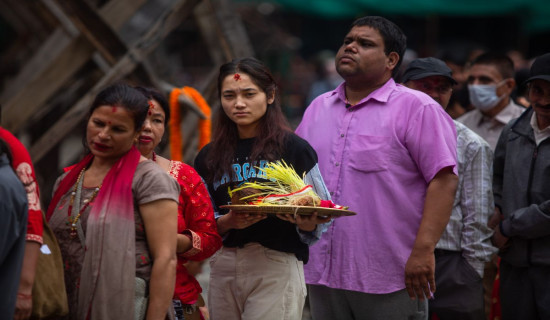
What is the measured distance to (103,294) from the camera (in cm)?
286

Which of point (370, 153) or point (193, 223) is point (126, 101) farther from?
point (370, 153)

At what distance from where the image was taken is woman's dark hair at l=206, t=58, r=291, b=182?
3.63m

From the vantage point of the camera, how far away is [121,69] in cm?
641

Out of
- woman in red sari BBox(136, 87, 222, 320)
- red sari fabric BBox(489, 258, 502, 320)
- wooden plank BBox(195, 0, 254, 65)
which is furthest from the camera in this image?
wooden plank BBox(195, 0, 254, 65)

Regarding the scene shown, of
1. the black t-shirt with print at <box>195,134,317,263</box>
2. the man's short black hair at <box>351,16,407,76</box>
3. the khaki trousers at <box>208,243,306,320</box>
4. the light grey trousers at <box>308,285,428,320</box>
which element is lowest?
the light grey trousers at <box>308,285,428,320</box>

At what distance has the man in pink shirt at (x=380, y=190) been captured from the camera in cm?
371

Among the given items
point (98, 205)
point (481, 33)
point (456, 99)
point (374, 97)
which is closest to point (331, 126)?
point (374, 97)

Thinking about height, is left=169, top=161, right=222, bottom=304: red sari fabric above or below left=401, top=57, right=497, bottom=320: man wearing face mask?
above

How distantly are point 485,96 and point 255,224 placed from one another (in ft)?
9.15

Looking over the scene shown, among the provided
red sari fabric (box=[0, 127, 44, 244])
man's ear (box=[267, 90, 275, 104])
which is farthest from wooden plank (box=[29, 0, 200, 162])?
red sari fabric (box=[0, 127, 44, 244])

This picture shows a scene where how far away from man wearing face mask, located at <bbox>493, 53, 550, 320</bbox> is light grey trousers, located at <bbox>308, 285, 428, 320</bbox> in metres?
0.78

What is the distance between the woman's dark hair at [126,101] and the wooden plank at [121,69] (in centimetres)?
325

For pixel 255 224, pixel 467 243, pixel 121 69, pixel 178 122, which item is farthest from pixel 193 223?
pixel 121 69

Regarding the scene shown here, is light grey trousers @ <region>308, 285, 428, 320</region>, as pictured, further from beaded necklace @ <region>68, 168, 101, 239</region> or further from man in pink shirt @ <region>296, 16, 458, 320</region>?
beaded necklace @ <region>68, 168, 101, 239</region>
